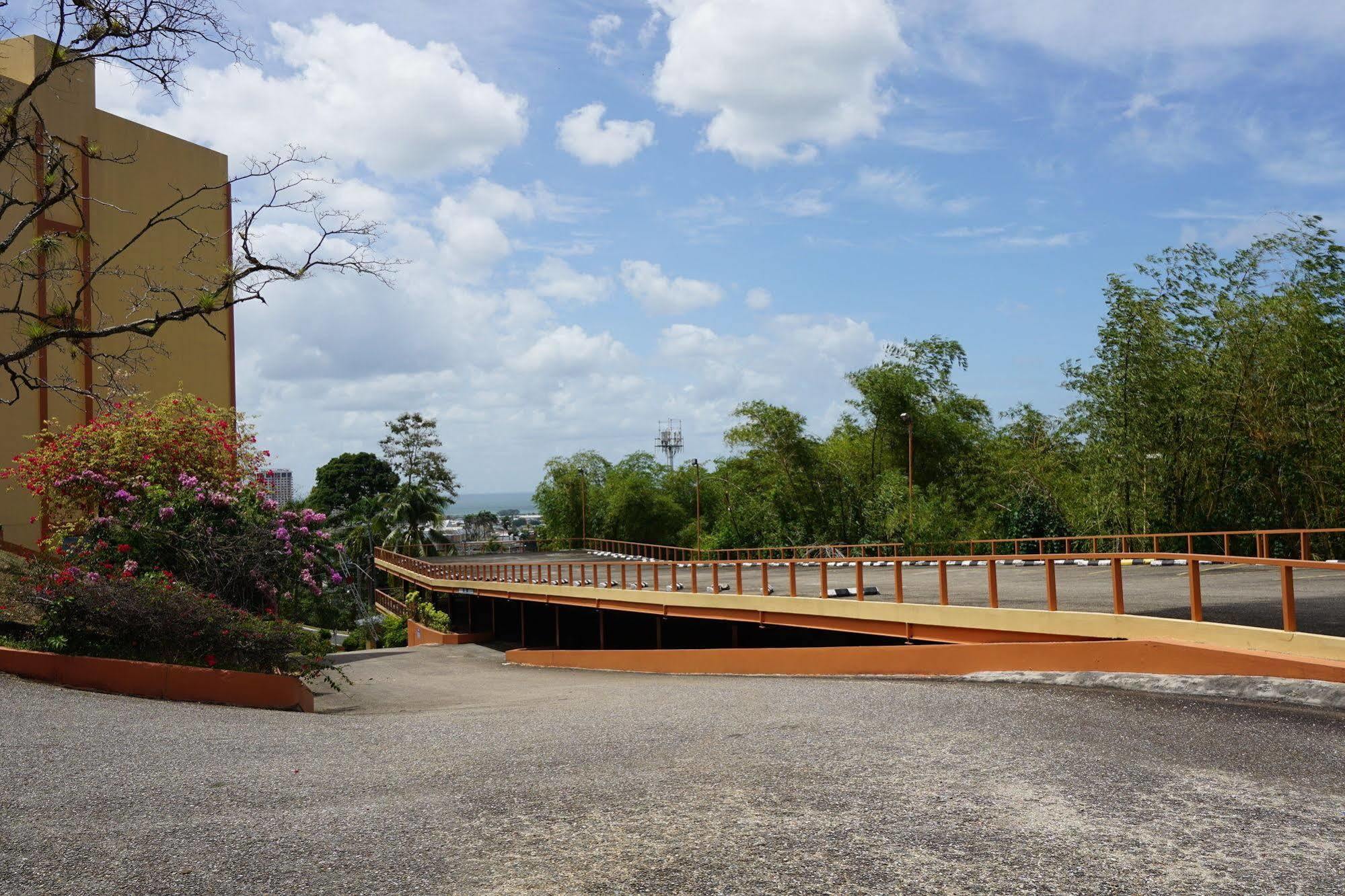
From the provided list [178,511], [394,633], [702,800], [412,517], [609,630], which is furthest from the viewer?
[412,517]

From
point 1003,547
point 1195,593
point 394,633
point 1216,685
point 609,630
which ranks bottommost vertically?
point 394,633

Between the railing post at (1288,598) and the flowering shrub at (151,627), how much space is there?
431 inches

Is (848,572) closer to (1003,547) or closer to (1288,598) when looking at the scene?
(1003,547)

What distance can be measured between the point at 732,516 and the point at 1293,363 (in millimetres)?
31563

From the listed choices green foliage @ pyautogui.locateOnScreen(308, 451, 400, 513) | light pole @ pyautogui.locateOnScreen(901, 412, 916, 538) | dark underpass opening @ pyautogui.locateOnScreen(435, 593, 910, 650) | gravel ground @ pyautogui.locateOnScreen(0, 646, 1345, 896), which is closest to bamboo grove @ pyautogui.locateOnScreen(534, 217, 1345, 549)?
light pole @ pyautogui.locateOnScreen(901, 412, 916, 538)

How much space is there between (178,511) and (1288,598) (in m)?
14.9

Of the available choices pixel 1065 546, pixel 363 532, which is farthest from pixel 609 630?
pixel 363 532

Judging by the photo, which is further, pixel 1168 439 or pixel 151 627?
pixel 1168 439

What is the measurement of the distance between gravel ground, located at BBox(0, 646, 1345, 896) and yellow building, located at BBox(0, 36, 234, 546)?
2171cm

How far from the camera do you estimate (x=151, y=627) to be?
1192 centimetres

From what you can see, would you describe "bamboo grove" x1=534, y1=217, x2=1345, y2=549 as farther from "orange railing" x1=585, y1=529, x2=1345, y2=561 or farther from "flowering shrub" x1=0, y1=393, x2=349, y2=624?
"flowering shrub" x1=0, y1=393, x2=349, y2=624

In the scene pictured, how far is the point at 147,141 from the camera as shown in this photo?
108 ft

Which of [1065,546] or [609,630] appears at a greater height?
[1065,546]

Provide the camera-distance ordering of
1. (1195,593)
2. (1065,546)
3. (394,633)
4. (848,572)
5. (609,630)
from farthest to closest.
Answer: (394,633) → (1065,546) → (609,630) → (848,572) → (1195,593)
